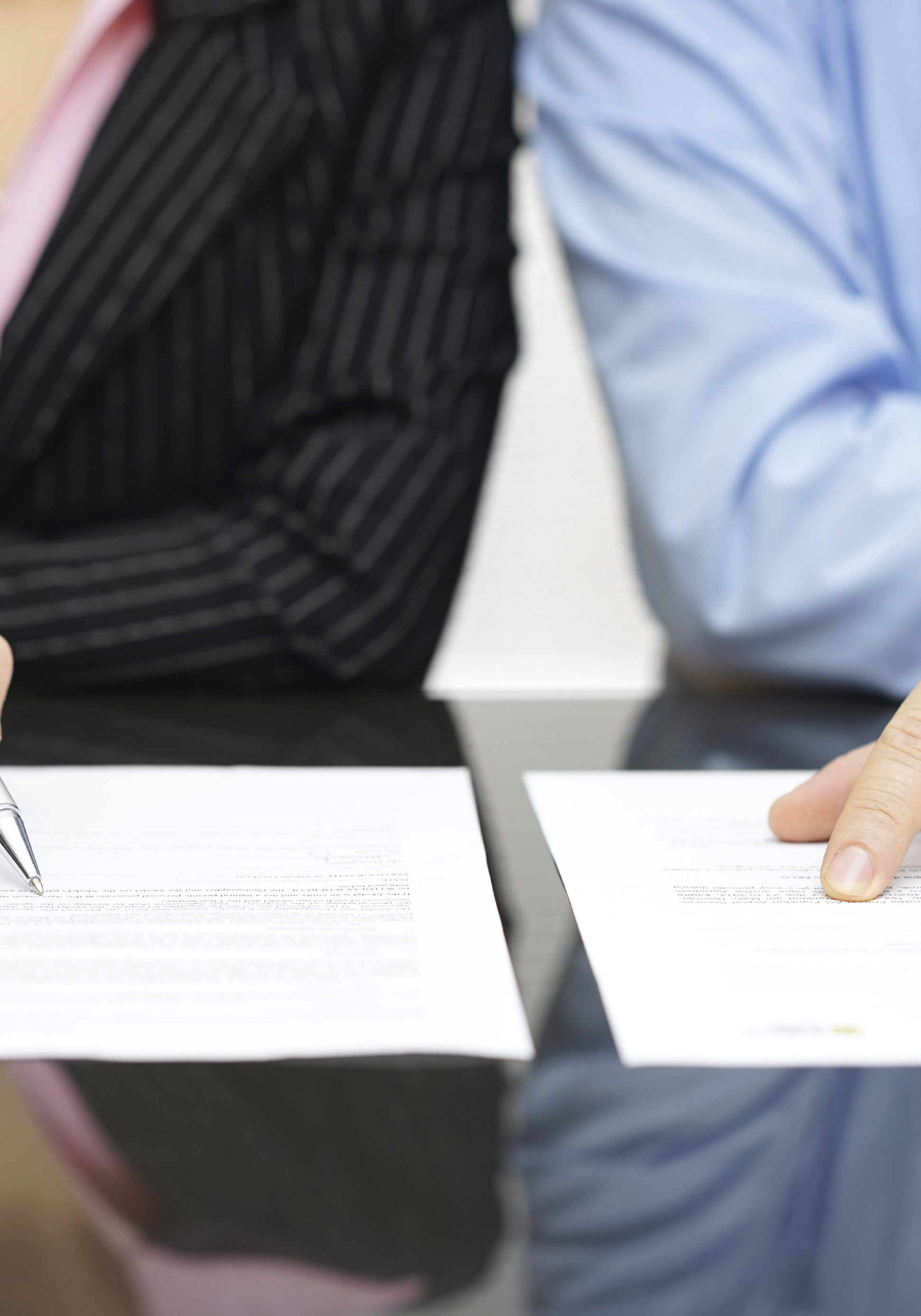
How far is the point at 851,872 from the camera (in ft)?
1.16

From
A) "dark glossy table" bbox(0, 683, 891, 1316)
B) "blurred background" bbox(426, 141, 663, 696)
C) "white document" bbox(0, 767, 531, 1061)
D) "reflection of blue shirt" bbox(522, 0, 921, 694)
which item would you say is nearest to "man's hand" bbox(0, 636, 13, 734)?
"white document" bbox(0, 767, 531, 1061)

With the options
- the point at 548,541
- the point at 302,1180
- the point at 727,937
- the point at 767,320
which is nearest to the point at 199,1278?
the point at 302,1180

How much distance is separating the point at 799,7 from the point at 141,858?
28.6 inches

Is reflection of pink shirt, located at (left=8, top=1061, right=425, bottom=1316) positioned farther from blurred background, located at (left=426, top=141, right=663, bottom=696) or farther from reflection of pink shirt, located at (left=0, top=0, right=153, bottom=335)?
blurred background, located at (left=426, top=141, right=663, bottom=696)

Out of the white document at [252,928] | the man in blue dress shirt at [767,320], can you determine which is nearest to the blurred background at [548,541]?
the man in blue dress shirt at [767,320]

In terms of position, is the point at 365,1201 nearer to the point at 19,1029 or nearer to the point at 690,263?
the point at 19,1029

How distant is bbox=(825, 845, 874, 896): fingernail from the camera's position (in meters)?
0.35

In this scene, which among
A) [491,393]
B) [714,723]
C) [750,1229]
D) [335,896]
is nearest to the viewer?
[750,1229]

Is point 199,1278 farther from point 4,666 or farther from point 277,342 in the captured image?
point 277,342

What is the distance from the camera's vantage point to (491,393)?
2.79ft

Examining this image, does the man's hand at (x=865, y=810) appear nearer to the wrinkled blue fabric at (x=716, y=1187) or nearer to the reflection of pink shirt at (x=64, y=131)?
the wrinkled blue fabric at (x=716, y=1187)

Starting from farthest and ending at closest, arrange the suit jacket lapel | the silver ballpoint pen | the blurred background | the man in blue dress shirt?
the blurred background < the suit jacket lapel < the man in blue dress shirt < the silver ballpoint pen

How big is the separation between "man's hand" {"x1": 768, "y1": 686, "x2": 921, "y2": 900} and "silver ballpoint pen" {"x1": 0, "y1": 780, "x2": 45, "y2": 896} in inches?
8.8

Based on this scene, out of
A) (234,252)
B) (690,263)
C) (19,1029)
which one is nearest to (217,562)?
(234,252)
